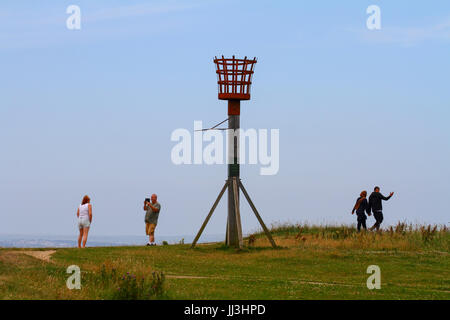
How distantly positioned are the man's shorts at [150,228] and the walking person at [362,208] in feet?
30.5

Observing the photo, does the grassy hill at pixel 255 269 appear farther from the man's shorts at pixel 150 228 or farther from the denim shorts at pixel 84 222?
the denim shorts at pixel 84 222

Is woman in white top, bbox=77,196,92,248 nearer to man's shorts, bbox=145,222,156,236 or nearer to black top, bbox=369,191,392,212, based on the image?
man's shorts, bbox=145,222,156,236

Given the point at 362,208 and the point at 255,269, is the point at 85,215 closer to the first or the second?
the point at 255,269

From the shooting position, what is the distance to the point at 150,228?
27.0m

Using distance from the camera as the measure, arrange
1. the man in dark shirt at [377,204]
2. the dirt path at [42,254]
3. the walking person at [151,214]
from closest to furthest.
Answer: the dirt path at [42,254]
the walking person at [151,214]
the man in dark shirt at [377,204]

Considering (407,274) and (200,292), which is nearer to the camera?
(200,292)

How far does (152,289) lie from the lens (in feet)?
48.1

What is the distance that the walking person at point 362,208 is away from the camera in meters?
30.8

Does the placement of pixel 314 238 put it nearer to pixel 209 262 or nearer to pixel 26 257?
pixel 209 262

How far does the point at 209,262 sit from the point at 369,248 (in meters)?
6.90

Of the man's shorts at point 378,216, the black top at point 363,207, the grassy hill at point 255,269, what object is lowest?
the grassy hill at point 255,269

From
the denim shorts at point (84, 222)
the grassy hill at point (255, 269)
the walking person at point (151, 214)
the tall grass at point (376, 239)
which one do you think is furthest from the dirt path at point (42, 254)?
the tall grass at point (376, 239)

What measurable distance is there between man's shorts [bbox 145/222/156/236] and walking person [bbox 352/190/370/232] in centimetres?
929
